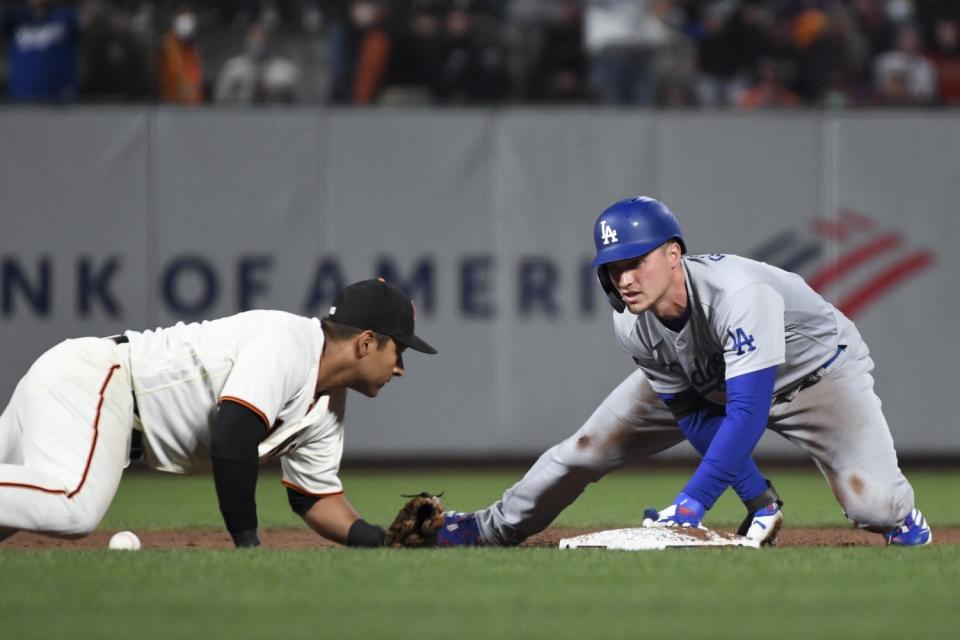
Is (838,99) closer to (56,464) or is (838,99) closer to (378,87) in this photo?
(378,87)

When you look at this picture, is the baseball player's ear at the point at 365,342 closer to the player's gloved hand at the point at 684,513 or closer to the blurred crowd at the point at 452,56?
the player's gloved hand at the point at 684,513

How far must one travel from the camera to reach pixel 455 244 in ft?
38.3

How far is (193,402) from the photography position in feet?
17.3

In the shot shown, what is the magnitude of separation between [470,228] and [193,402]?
6574mm

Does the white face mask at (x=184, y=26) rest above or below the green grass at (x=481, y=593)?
above

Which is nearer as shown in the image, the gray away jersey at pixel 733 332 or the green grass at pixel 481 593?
the green grass at pixel 481 593

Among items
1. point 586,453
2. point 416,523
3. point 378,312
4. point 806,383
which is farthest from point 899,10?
point 378,312

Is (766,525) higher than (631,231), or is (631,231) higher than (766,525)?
(631,231)

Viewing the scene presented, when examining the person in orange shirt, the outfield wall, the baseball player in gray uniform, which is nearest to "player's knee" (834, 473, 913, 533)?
the baseball player in gray uniform

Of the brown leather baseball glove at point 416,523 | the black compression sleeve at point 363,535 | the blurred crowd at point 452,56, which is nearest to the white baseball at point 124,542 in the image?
the black compression sleeve at point 363,535

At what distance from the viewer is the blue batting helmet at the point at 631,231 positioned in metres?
5.49

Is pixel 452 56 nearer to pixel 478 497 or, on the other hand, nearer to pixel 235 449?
pixel 478 497

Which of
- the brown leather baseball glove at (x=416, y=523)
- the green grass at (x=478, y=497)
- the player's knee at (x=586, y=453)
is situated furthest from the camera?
the green grass at (x=478, y=497)

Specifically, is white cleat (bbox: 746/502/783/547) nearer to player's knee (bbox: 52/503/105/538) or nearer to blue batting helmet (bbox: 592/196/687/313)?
blue batting helmet (bbox: 592/196/687/313)
